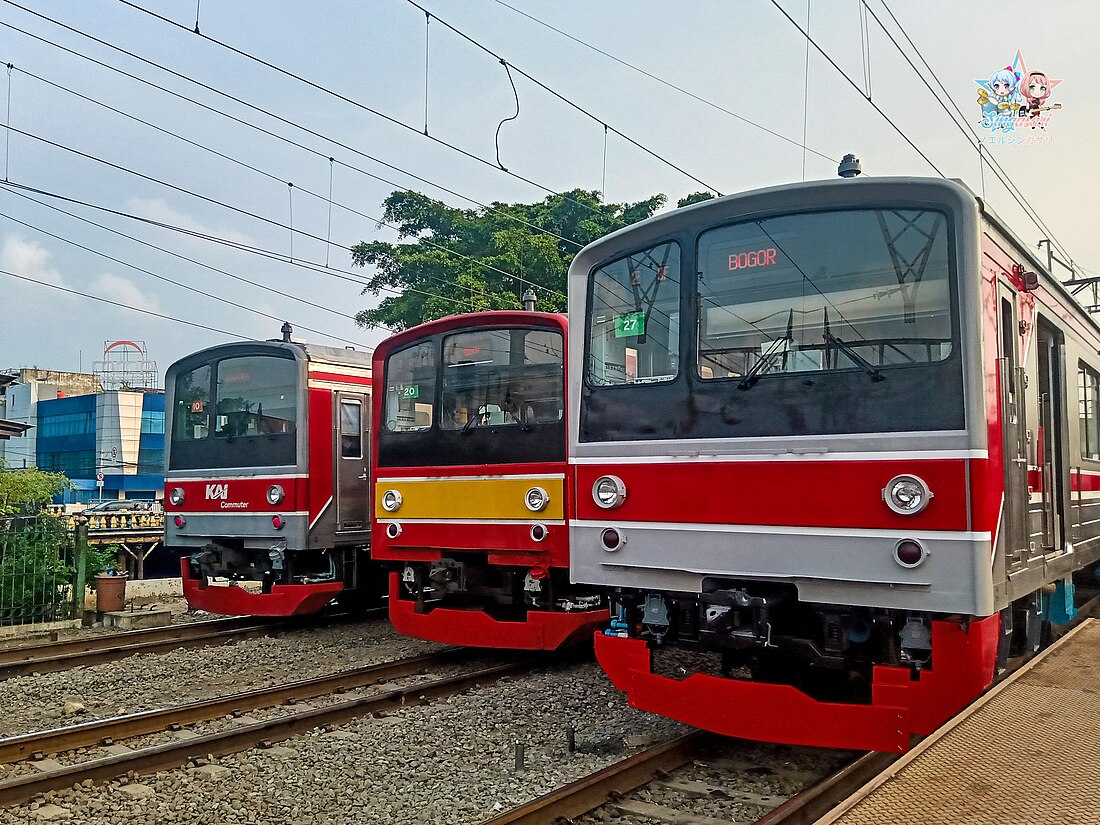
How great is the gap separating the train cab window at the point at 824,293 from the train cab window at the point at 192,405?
24.2 feet

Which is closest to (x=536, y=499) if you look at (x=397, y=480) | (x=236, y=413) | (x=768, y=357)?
(x=397, y=480)

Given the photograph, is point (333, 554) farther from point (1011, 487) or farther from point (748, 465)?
point (1011, 487)

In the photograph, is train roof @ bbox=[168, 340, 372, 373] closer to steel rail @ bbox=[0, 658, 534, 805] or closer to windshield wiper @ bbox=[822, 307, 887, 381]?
steel rail @ bbox=[0, 658, 534, 805]

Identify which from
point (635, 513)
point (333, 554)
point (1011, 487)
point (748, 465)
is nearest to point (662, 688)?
point (635, 513)

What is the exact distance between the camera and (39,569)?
1103cm

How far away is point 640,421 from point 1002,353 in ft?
6.30

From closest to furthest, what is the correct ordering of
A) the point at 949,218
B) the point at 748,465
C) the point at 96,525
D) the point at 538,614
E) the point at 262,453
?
the point at 949,218, the point at 748,465, the point at 538,614, the point at 262,453, the point at 96,525

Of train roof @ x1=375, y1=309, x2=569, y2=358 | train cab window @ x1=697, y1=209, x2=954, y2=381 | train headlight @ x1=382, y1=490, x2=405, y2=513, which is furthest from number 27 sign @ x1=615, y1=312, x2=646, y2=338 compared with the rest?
train headlight @ x1=382, y1=490, x2=405, y2=513

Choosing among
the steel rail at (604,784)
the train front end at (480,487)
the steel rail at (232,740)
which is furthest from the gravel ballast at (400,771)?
the train front end at (480,487)

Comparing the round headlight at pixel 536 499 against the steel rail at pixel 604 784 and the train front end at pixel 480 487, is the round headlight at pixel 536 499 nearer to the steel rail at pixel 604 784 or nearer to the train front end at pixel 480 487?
the train front end at pixel 480 487

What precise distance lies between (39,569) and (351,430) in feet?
13.8

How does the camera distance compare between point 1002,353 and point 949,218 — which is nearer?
point 949,218

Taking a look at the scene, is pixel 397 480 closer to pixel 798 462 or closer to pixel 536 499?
pixel 536 499

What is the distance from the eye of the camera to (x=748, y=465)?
4797 millimetres
